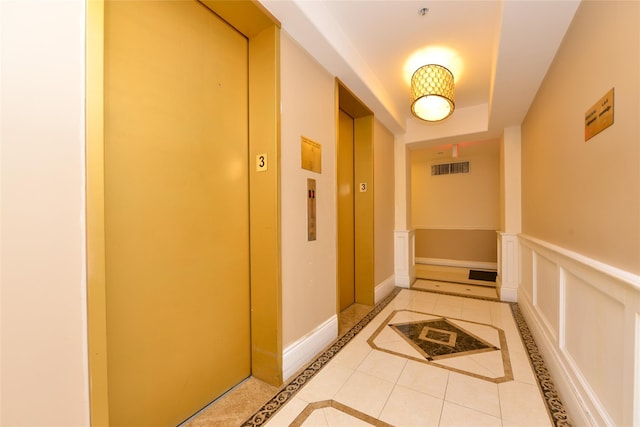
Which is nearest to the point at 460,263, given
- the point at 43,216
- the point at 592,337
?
Answer: the point at 592,337

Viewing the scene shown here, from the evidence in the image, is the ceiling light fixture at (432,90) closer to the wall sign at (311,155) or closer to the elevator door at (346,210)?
the elevator door at (346,210)

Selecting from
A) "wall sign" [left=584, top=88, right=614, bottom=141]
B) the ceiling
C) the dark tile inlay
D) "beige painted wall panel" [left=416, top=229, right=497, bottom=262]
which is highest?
the ceiling

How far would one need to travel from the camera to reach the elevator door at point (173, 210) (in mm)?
1274

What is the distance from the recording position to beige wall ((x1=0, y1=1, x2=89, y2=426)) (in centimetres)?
83

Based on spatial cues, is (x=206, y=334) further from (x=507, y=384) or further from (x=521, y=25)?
(x=521, y=25)

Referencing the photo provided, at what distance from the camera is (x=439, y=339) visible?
103 inches

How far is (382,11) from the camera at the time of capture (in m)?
2.12

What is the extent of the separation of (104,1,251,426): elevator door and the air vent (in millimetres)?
5962

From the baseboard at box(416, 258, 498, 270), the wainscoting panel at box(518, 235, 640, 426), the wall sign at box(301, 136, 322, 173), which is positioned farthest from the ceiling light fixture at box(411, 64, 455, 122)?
the baseboard at box(416, 258, 498, 270)

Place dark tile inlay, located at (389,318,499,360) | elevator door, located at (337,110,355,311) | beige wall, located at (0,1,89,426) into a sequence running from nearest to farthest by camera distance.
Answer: beige wall, located at (0,1,89,426) < dark tile inlay, located at (389,318,499,360) < elevator door, located at (337,110,355,311)

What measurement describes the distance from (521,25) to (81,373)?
3.02 m

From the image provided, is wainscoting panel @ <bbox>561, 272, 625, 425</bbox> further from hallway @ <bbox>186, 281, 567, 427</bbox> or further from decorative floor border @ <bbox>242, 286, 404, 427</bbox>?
decorative floor border @ <bbox>242, 286, 404, 427</bbox>

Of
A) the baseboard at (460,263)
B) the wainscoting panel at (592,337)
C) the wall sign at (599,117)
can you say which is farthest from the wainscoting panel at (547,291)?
the baseboard at (460,263)

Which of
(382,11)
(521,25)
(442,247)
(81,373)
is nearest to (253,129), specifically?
(382,11)
